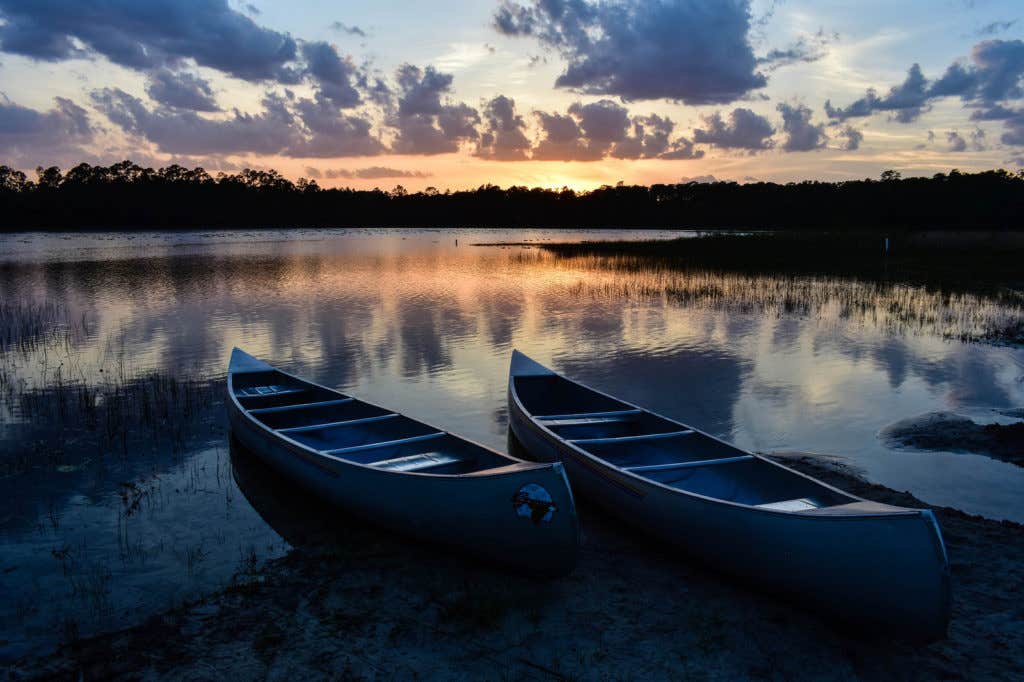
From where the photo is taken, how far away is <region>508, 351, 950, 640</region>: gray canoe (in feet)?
14.3

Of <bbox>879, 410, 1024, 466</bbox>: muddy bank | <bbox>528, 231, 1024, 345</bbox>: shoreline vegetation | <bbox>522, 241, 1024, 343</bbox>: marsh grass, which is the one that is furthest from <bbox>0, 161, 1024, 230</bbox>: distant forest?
<bbox>879, 410, 1024, 466</bbox>: muddy bank

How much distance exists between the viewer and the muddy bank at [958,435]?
350 inches

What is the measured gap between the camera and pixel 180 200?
116m

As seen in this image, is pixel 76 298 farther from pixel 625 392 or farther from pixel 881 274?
pixel 881 274

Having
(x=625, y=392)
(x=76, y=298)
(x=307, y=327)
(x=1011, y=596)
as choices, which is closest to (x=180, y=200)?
(x=76, y=298)

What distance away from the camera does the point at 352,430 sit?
894 cm

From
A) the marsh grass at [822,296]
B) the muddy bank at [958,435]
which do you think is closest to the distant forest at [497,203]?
the marsh grass at [822,296]

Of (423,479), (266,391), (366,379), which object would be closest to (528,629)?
(423,479)

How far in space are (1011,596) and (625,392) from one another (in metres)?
7.73

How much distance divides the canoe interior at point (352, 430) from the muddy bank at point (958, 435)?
6.83 metres

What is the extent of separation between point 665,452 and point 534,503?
3.05m

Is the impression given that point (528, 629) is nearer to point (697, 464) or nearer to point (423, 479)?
point (423, 479)

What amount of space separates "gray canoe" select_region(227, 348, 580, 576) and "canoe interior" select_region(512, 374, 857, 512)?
5.14 ft

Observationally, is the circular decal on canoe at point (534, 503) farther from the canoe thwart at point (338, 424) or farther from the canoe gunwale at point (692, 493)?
the canoe thwart at point (338, 424)
